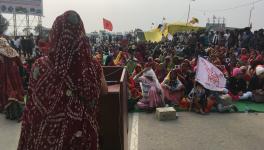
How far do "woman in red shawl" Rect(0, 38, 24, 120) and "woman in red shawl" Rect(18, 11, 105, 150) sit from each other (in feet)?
17.8

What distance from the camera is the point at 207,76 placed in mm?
9211

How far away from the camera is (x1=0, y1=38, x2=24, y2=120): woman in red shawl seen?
8109 mm

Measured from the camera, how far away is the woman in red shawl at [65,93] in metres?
2.74

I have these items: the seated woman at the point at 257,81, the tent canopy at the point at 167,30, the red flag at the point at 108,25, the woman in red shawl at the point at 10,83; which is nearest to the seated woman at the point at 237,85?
the seated woman at the point at 257,81

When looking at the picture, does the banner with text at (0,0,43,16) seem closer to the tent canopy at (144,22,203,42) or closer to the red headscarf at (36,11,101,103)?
the tent canopy at (144,22,203,42)

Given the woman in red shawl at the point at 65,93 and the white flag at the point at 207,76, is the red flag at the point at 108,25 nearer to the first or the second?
the white flag at the point at 207,76

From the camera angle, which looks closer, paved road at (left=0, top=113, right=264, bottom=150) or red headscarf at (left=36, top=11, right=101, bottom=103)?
red headscarf at (left=36, top=11, right=101, bottom=103)

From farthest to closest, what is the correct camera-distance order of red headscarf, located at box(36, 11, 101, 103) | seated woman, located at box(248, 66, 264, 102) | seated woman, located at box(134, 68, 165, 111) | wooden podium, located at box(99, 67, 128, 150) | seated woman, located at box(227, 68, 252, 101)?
seated woman, located at box(227, 68, 252, 101) → seated woman, located at box(248, 66, 264, 102) → seated woman, located at box(134, 68, 165, 111) → wooden podium, located at box(99, 67, 128, 150) → red headscarf, located at box(36, 11, 101, 103)

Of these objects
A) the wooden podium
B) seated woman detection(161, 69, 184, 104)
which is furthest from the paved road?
the wooden podium

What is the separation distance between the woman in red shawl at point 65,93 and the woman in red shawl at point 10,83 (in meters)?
5.43

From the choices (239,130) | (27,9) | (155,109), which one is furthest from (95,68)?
(27,9)

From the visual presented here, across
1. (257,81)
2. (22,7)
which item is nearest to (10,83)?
(257,81)

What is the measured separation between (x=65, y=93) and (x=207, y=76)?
6.83 meters

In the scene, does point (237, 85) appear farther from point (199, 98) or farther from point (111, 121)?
point (111, 121)
